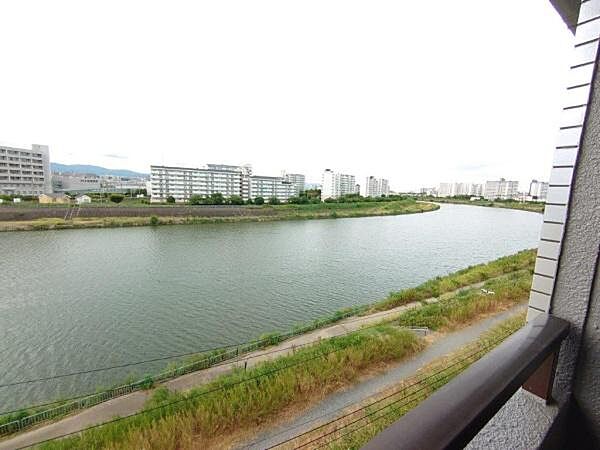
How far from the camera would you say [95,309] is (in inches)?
322

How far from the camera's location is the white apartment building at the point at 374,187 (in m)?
69.8

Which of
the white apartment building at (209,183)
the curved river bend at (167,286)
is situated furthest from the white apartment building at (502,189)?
the curved river bend at (167,286)

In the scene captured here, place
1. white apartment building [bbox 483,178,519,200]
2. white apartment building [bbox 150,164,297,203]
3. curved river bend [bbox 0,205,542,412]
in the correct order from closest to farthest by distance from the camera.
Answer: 1. curved river bend [bbox 0,205,542,412]
2. white apartment building [bbox 150,164,297,203]
3. white apartment building [bbox 483,178,519,200]

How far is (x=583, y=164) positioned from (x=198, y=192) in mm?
41178

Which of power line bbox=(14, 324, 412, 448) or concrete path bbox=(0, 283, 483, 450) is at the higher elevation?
power line bbox=(14, 324, 412, 448)

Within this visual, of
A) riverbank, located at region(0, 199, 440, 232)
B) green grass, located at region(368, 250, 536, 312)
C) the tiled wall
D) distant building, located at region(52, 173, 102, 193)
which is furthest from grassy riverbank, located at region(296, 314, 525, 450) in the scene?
distant building, located at region(52, 173, 102, 193)

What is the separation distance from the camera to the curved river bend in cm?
613

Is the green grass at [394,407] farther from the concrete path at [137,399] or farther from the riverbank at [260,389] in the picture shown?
the concrete path at [137,399]

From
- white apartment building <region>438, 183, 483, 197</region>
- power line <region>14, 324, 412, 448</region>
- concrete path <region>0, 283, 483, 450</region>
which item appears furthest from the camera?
white apartment building <region>438, 183, 483, 197</region>

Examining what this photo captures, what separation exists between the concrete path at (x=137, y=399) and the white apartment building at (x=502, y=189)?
290ft

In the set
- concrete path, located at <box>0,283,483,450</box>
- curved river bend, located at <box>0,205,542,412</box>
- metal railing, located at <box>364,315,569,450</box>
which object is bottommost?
curved river bend, located at <box>0,205,542,412</box>

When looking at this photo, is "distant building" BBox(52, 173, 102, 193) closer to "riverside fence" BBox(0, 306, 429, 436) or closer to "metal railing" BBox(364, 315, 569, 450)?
"riverside fence" BBox(0, 306, 429, 436)

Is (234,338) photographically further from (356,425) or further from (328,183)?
(328,183)

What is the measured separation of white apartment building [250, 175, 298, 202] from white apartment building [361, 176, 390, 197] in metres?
26.5
